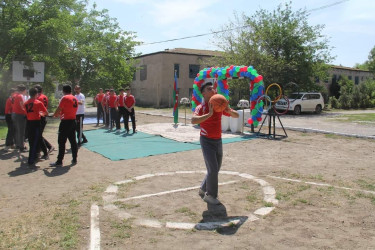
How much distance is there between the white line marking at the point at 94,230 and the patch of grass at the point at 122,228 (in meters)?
0.21

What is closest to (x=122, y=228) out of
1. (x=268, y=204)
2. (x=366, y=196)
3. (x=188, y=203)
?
(x=188, y=203)

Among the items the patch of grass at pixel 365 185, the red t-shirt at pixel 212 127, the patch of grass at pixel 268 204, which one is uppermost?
the red t-shirt at pixel 212 127

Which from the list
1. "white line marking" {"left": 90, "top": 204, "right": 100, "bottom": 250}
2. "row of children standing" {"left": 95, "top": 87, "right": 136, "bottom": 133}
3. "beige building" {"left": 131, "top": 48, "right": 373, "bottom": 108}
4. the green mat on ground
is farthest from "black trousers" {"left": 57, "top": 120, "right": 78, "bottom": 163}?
"beige building" {"left": 131, "top": 48, "right": 373, "bottom": 108}

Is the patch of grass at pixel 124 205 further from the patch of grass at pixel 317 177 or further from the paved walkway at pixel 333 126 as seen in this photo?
the paved walkway at pixel 333 126

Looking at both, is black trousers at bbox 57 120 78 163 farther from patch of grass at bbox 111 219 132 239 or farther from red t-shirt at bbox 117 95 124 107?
red t-shirt at bbox 117 95 124 107

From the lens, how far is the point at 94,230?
164 inches

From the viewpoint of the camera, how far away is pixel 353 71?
5344cm

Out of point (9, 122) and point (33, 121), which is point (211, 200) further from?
point (9, 122)

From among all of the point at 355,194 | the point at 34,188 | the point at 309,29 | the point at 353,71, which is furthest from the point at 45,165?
the point at 353,71

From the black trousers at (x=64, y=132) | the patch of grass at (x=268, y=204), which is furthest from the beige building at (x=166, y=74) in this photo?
the patch of grass at (x=268, y=204)

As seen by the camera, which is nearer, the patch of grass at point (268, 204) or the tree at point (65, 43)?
the patch of grass at point (268, 204)

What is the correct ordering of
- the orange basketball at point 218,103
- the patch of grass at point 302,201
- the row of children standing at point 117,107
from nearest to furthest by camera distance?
the orange basketball at point 218,103 < the patch of grass at point 302,201 < the row of children standing at point 117,107

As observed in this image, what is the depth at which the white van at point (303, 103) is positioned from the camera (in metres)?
25.1

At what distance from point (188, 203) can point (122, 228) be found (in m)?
1.28
